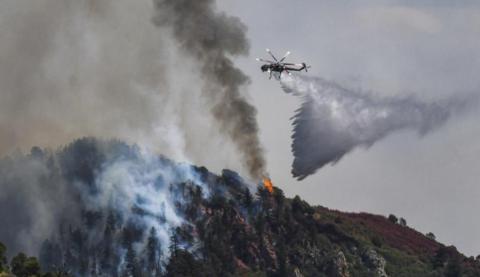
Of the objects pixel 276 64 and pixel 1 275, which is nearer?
pixel 1 275

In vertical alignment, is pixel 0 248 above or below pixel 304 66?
below

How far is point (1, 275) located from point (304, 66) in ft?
176

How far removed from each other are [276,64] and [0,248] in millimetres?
48451

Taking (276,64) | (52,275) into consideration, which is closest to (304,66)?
(276,64)

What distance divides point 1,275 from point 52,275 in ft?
54.5

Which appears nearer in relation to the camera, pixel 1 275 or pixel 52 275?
pixel 1 275

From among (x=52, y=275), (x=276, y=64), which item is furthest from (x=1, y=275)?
(x=276, y=64)

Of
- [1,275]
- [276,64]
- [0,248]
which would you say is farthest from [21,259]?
[276,64]

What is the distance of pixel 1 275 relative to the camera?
586ft

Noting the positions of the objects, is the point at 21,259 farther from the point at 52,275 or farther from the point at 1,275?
the point at 1,275

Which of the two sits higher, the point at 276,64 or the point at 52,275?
the point at 276,64

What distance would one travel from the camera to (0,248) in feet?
639

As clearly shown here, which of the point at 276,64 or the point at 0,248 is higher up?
the point at 276,64

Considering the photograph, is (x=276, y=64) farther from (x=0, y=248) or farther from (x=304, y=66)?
(x=0, y=248)
